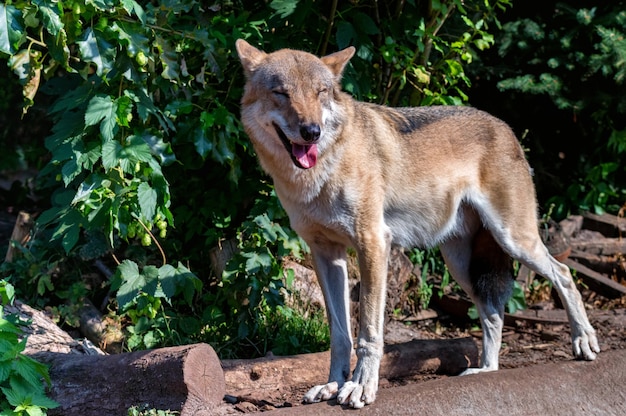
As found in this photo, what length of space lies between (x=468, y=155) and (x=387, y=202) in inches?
29.8

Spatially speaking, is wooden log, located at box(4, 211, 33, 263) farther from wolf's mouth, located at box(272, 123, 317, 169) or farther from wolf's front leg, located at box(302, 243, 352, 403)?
wolf's mouth, located at box(272, 123, 317, 169)

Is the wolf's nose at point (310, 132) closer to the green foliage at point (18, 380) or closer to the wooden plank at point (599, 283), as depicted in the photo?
the green foliage at point (18, 380)

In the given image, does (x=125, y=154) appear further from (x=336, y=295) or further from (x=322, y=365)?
(x=322, y=365)

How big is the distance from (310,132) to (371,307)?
1078mm

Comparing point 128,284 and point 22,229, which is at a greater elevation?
point 128,284

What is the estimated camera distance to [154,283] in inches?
209

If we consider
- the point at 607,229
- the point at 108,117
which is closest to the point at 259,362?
the point at 108,117

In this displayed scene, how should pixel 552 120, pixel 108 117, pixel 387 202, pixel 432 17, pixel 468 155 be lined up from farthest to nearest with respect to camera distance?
pixel 552 120
pixel 432 17
pixel 468 155
pixel 387 202
pixel 108 117

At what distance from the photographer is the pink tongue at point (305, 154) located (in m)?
4.67

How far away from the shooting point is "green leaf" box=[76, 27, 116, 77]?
4750 mm

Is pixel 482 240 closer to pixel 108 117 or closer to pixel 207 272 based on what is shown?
pixel 207 272

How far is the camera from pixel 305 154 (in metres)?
4.69

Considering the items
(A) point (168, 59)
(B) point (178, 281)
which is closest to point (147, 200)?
(B) point (178, 281)

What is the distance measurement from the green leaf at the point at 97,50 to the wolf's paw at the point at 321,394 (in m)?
2.16
